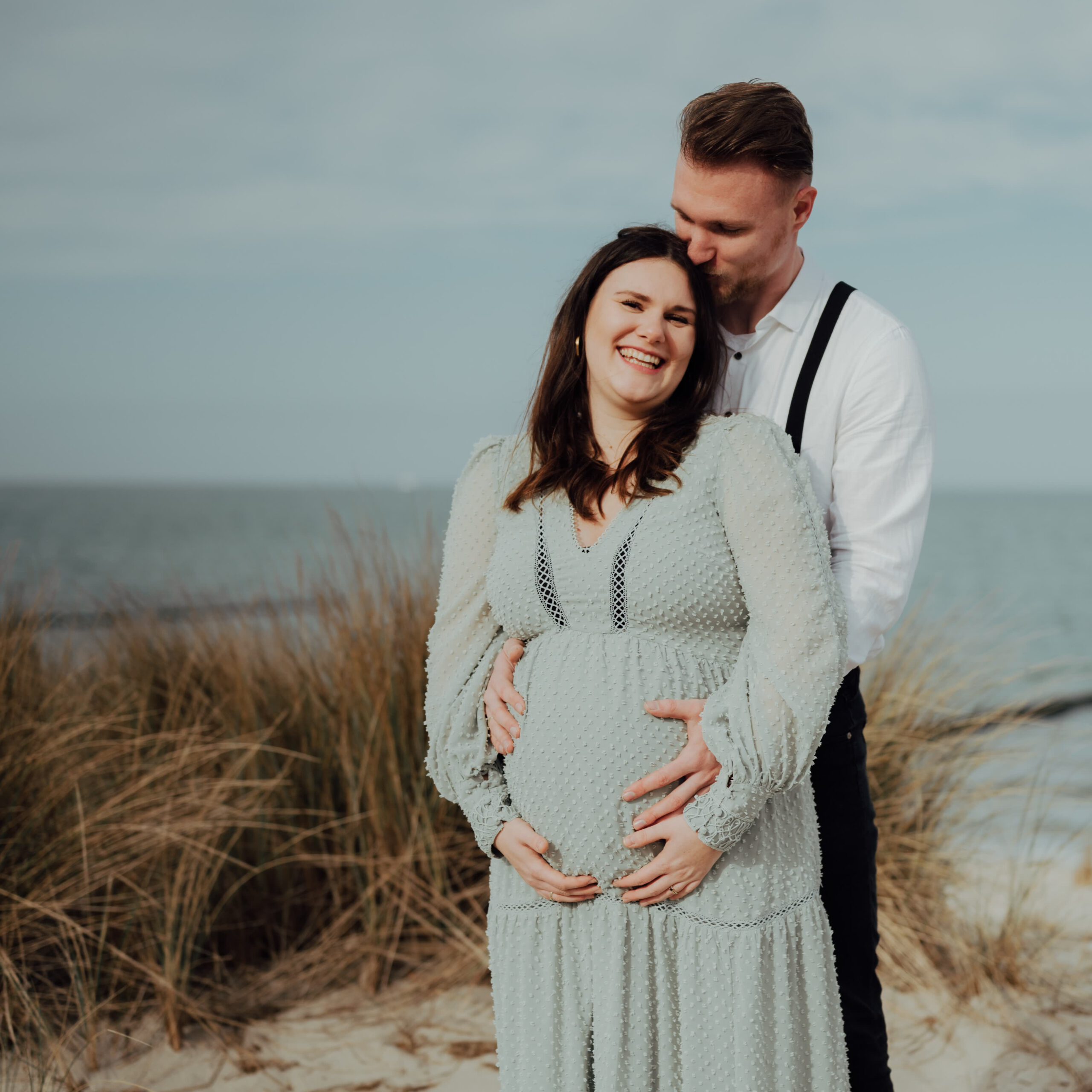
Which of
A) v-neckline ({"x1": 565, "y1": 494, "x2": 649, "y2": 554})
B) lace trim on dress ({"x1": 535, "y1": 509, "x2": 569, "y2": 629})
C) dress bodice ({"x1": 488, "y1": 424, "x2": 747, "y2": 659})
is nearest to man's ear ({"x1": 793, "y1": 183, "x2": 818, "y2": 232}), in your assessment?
dress bodice ({"x1": 488, "y1": 424, "x2": 747, "y2": 659})

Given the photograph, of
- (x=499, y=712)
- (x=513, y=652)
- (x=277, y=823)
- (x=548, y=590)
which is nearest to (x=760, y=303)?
(x=548, y=590)

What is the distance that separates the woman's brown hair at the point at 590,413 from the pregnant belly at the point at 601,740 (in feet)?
0.93

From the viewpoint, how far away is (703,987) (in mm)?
1783

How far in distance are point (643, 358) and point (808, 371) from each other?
366 millimetres

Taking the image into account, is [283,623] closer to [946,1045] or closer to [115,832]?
[115,832]

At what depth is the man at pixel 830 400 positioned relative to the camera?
6.64 ft

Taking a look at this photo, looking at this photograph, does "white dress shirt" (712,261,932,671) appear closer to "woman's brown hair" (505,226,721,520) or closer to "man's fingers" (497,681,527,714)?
"woman's brown hair" (505,226,721,520)

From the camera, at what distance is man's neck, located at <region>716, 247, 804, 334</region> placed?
2203mm

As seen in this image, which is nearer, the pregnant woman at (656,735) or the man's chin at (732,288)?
the pregnant woman at (656,735)

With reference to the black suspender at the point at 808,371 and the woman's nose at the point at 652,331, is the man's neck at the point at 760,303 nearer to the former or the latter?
the black suspender at the point at 808,371

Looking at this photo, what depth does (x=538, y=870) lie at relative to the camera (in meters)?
1.86

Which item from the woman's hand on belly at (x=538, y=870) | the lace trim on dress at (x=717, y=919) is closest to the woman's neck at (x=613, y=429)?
the woman's hand on belly at (x=538, y=870)

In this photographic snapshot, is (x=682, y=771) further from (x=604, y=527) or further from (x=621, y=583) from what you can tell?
(x=604, y=527)

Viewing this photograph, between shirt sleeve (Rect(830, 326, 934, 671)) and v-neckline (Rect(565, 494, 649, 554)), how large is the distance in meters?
0.43
